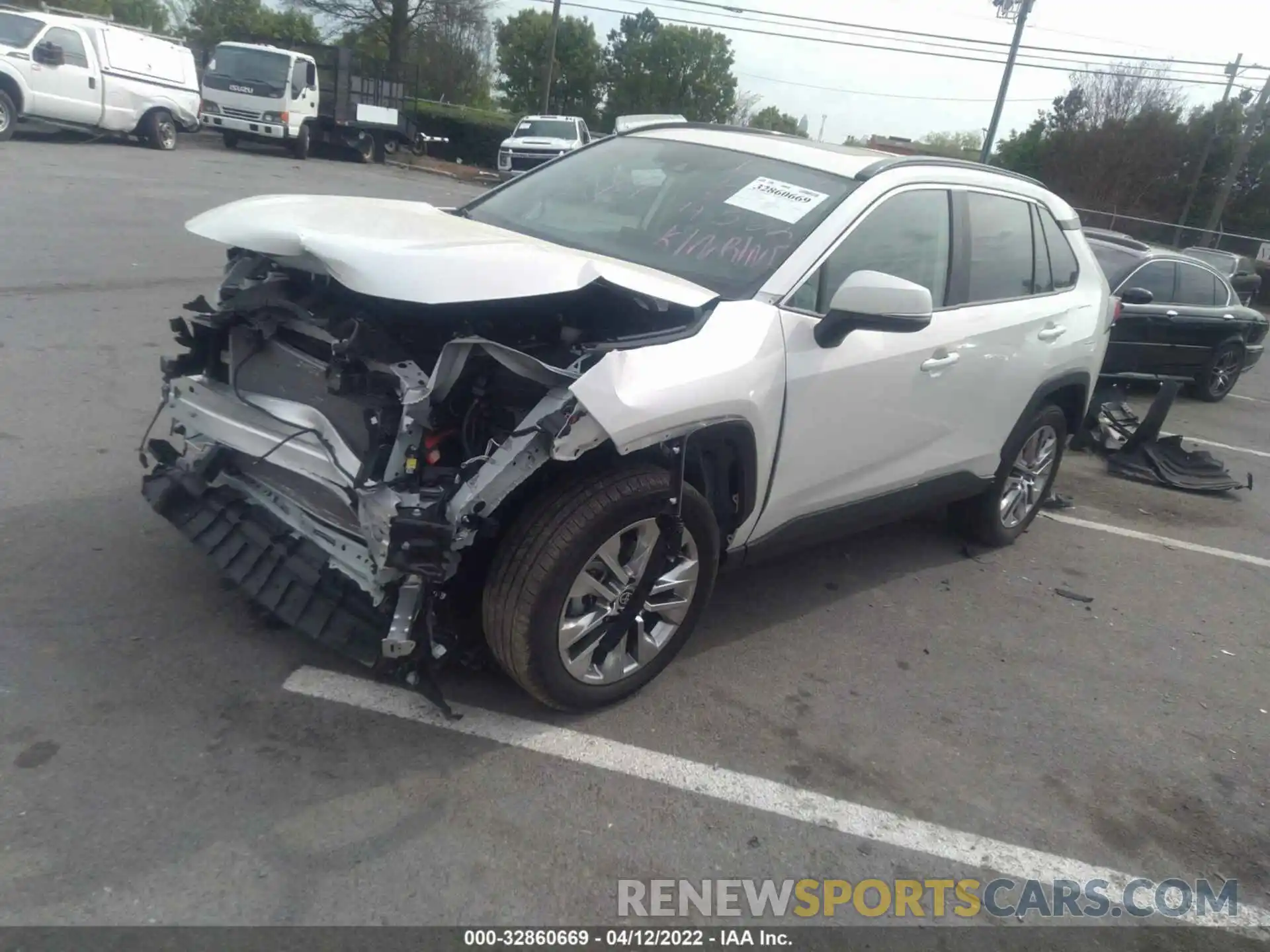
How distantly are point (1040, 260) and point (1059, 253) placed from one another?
0.91 feet

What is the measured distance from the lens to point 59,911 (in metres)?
2.31

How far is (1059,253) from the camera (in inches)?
205

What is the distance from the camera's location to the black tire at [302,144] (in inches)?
904

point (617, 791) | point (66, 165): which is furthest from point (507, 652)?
point (66, 165)

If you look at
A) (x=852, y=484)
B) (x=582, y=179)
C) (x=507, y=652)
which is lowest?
(x=507, y=652)

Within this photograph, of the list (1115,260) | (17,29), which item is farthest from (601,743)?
(17,29)

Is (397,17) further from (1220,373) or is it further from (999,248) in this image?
(999,248)

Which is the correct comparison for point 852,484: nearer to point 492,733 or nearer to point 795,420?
point 795,420

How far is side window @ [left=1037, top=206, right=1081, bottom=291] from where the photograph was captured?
512 centimetres

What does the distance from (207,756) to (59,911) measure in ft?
2.02

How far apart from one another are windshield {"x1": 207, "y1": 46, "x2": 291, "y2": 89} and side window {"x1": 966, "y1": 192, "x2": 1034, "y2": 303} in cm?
2156

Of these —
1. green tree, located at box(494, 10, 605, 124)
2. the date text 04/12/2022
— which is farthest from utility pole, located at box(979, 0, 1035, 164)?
green tree, located at box(494, 10, 605, 124)

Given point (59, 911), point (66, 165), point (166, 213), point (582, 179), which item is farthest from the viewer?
point (66, 165)

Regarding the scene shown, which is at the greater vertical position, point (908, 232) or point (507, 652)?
point (908, 232)
